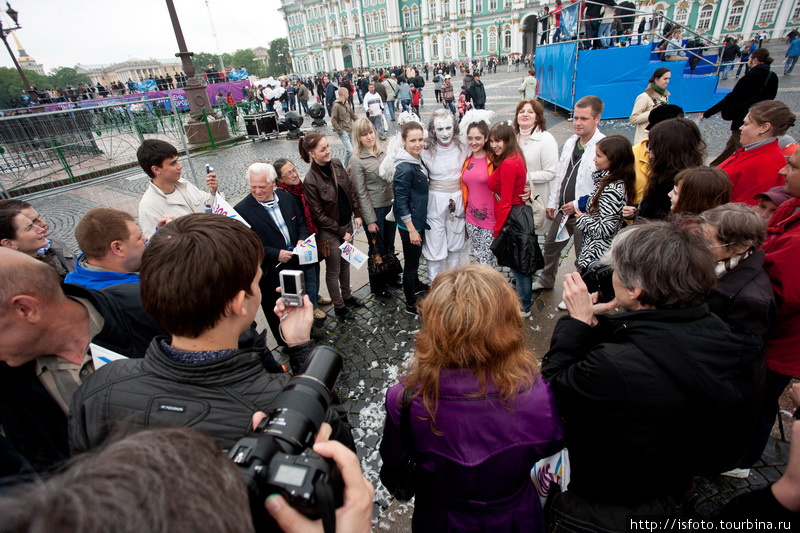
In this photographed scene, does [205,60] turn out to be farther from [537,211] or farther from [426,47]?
[537,211]

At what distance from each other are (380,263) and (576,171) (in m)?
2.19

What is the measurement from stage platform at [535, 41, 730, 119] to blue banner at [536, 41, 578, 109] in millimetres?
55

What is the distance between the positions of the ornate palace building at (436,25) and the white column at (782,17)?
2.7 inches

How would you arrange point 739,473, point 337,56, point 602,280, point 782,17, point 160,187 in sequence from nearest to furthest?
1. point 602,280
2. point 739,473
3. point 160,187
4. point 782,17
5. point 337,56

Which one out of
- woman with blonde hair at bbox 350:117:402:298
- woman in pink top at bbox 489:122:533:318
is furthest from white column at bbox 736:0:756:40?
woman with blonde hair at bbox 350:117:402:298

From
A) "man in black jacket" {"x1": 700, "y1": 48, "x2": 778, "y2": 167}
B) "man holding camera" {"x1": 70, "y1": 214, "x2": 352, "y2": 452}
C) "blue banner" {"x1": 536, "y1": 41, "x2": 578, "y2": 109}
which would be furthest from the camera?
"blue banner" {"x1": 536, "y1": 41, "x2": 578, "y2": 109}

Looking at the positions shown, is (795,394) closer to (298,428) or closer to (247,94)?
(298,428)

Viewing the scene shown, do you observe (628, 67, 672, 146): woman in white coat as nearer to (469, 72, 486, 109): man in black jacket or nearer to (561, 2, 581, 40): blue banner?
(561, 2, 581, 40): blue banner

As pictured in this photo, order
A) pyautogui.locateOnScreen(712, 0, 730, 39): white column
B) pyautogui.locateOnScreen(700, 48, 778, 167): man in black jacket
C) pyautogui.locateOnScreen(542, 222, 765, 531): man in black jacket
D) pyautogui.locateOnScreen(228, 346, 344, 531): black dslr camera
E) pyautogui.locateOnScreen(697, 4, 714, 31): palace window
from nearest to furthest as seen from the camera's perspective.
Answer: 1. pyautogui.locateOnScreen(228, 346, 344, 531): black dslr camera
2. pyautogui.locateOnScreen(542, 222, 765, 531): man in black jacket
3. pyautogui.locateOnScreen(700, 48, 778, 167): man in black jacket
4. pyautogui.locateOnScreen(712, 0, 730, 39): white column
5. pyautogui.locateOnScreen(697, 4, 714, 31): palace window

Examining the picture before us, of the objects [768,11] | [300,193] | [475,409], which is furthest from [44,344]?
[768,11]

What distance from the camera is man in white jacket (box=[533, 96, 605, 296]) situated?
348 centimetres

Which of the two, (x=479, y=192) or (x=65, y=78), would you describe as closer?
(x=479, y=192)

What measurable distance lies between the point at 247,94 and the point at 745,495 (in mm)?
31808

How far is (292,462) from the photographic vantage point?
0.80 m
